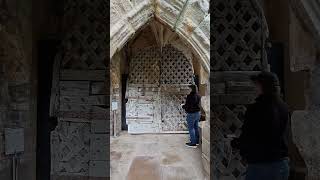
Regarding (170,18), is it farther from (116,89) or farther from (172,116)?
(172,116)

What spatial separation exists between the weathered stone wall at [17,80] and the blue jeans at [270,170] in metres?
1.68

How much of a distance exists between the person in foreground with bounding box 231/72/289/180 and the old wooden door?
8.58 m

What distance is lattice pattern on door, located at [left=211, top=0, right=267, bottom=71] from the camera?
284cm

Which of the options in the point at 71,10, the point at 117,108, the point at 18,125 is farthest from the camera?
the point at 117,108

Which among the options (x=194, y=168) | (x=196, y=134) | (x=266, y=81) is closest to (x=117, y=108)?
(x=196, y=134)

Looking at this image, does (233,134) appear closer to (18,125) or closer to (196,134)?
(18,125)

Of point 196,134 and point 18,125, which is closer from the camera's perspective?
point 18,125

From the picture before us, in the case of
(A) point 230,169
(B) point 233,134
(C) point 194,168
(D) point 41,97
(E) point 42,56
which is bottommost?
(C) point 194,168

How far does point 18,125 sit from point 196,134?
16.7 ft

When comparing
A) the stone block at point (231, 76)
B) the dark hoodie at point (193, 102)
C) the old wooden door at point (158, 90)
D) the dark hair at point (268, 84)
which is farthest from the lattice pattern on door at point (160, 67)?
the dark hair at point (268, 84)

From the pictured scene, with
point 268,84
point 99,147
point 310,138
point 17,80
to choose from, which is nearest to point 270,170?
point 268,84

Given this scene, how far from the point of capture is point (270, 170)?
198cm

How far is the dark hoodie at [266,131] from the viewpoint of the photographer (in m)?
1.97

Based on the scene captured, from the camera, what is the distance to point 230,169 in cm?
283
